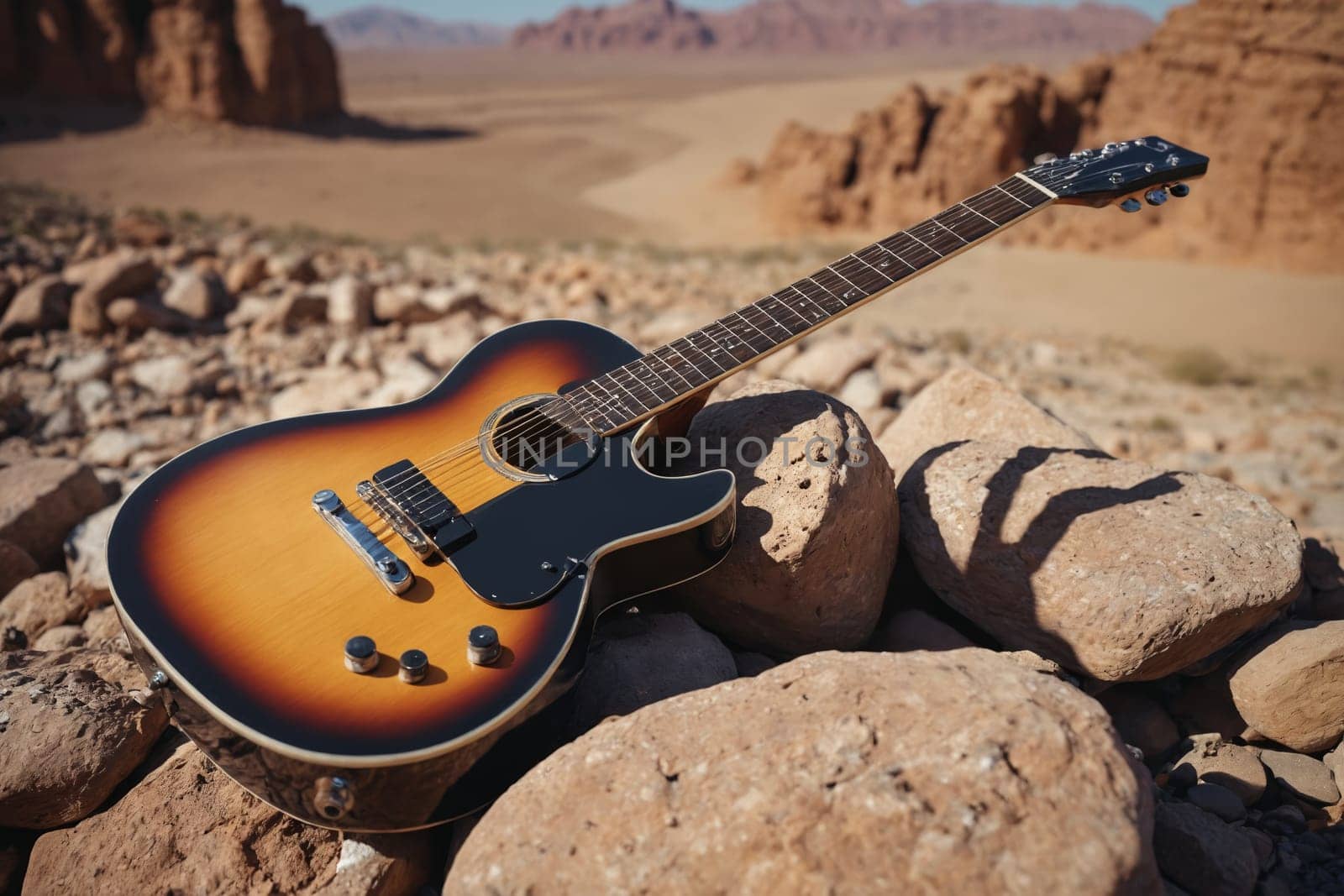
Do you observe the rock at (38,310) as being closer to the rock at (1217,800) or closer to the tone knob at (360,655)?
the tone knob at (360,655)

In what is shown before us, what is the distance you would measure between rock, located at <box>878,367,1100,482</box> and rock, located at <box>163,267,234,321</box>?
5347 millimetres

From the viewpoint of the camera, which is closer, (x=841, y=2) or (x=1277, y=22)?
(x=1277, y=22)

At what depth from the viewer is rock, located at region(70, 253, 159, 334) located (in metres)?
5.64

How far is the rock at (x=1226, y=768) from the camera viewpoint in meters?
2.25

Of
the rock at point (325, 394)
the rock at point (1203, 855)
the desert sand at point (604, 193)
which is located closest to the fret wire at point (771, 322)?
the rock at point (1203, 855)

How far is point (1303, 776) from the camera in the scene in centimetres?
231

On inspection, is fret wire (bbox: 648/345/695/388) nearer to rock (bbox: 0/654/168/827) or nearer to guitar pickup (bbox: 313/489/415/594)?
guitar pickup (bbox: 313/489/415/594)

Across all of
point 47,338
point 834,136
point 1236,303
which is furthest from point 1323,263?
point 47,338

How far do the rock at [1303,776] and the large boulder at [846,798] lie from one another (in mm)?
1162

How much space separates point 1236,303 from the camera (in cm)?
1105

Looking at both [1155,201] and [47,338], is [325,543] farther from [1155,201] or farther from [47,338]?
[47,338]

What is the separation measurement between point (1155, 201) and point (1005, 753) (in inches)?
72.2

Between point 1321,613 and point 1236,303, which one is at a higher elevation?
point 1321,613

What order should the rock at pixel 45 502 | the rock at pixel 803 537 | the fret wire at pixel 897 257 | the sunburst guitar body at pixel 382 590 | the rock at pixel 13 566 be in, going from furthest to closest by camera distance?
the rock at pixel 45 502 < the rock at pixel 13 566 < the fret wire at pixel 897 257 < the rock at pixel 803 537 < the sunburst guitar body at pixel 382 590
